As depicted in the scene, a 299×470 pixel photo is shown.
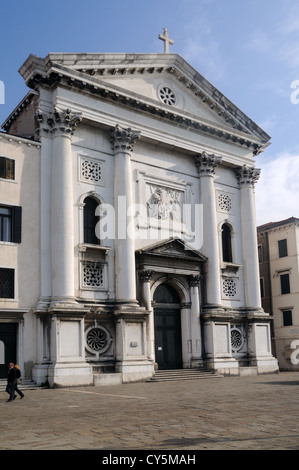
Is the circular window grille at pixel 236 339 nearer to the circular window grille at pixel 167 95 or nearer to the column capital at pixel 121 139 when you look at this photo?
the column capital at pixel 121 139

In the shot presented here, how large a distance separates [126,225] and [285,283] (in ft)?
65.0

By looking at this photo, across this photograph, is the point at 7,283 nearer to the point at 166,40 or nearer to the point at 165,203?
the point at 165,203

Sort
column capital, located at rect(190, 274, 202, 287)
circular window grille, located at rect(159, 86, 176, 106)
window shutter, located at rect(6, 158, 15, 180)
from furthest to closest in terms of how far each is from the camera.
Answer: circular window grille, located at rect(159, 86, 176, 106), column capital, located at rect(190, 274, 202, 287), window shutter, located at rect(6, 158, 15, 180)

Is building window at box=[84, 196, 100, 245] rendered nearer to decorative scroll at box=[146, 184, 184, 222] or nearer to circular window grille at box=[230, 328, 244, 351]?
decorative scroll at box=[146, 184, 184, 222]

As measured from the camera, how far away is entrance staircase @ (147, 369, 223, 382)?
2737 cm

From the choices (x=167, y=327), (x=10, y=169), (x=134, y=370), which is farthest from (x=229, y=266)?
(x=10, y=169)

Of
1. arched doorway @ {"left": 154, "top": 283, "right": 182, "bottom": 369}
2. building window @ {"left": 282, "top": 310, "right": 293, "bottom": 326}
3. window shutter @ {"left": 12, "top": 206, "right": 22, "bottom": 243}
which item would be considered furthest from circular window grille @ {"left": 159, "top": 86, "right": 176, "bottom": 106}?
building window @ {"left": 282, "top": 310, "right": 293, "bottom": 326}

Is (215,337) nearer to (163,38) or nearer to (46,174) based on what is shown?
(46,174)

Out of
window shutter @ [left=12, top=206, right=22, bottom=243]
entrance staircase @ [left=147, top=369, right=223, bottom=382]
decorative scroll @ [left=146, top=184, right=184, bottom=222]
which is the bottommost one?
entrance staircase @ [left=147, top=369, right=223, bottom=382]

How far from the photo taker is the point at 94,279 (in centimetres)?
2778

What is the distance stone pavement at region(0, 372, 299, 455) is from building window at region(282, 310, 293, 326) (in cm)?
2542

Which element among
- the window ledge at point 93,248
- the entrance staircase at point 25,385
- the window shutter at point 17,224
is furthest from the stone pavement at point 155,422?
the window ledge at point 93,248

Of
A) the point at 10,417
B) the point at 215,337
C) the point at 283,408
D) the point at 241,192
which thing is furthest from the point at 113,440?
the point at 241,192
